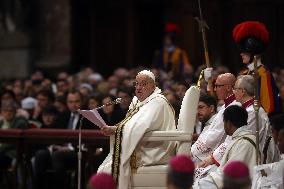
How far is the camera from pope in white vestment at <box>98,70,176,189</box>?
13078 millimetres

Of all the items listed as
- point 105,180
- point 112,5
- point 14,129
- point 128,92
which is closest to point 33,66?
point 112,5

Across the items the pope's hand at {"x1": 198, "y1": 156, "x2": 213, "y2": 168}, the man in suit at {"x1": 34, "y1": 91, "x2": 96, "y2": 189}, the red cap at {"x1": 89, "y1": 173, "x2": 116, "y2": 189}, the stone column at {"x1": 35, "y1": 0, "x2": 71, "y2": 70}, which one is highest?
the stone column at {"x1": 35, "y1": 0, "x2": 71, "y2": 70}

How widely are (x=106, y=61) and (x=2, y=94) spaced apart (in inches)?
262

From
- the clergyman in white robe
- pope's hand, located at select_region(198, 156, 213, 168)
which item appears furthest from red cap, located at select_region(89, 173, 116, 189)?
pope's hand, located at select_region(198, 156, 213, 168)

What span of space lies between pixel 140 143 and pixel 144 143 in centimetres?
5

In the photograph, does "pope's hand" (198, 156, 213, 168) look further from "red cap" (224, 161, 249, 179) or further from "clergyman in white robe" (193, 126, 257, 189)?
"red cap" (224, 161, 249, 179)

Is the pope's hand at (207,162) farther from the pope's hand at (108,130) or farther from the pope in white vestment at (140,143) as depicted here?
the pope's hand at (108,130)

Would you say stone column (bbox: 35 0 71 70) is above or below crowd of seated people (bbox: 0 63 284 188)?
above

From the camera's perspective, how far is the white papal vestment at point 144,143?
42.9ft

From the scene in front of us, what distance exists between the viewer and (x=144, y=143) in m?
13.2

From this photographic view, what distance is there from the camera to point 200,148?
13188 mm

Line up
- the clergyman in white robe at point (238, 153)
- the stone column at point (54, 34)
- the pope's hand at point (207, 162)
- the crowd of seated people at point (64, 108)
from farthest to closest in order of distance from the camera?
the stone column at point (54, 34)
the crowd of seated people at point (64, 108)
the pope's hand at point (207, 162)
the clergyman in white robe at point (238, 153)

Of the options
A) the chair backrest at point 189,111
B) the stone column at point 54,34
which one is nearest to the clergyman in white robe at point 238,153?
the chair backrest at point 189,111

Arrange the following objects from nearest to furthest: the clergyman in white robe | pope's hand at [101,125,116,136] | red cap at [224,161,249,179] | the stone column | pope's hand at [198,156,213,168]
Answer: red cap at [224,161,249,179]
the clergyman in white robe
pope's hand at [198,156,213,168]
pope's hand at [101,125,116,136]
the stone column
